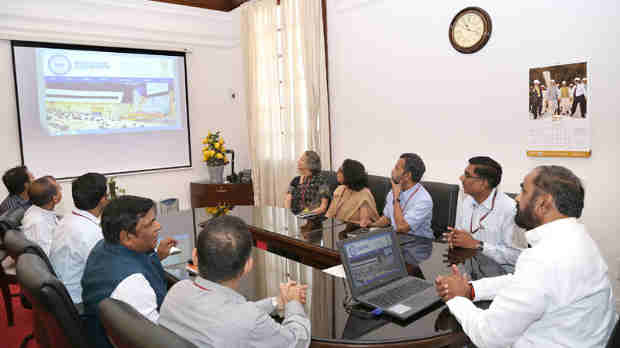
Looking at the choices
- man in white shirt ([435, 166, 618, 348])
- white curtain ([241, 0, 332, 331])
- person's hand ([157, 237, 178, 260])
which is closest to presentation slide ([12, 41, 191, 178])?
white curtain ([241, 0, 332, 331])

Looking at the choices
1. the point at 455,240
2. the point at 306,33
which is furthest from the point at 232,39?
the point at 455,240

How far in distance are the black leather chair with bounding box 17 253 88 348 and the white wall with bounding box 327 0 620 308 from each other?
330 cm

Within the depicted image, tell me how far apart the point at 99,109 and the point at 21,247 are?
380cm

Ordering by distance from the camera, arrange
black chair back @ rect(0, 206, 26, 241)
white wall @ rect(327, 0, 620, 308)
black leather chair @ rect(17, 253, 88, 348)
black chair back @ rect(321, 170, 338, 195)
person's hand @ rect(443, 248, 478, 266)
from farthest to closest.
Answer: black chair back @ rect(321, 170, 338, 195) < white wall @ rect(327, 0, 620, 308) < black chair back @ rect(0, 206, 26, 241) < person's hand @ rect(443, 248, 478, 266) < black leather chair @ rect(17, 253, 88, 348)

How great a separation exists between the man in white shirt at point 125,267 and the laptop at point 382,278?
761 mm

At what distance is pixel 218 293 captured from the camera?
129cm

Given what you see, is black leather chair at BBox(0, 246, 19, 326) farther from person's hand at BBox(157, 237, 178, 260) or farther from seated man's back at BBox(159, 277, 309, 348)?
seated man's back at BBox(159, 277, 309, 348)

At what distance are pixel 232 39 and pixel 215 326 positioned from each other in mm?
5849

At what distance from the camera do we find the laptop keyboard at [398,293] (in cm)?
163

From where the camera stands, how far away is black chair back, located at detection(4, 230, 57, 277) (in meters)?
1.99

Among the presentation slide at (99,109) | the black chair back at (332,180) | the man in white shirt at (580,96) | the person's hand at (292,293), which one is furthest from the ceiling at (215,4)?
the person's hand at (292,293)

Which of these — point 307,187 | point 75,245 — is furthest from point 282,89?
point 75,245

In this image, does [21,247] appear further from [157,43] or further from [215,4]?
[215,4]

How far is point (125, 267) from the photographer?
1.65 metres
